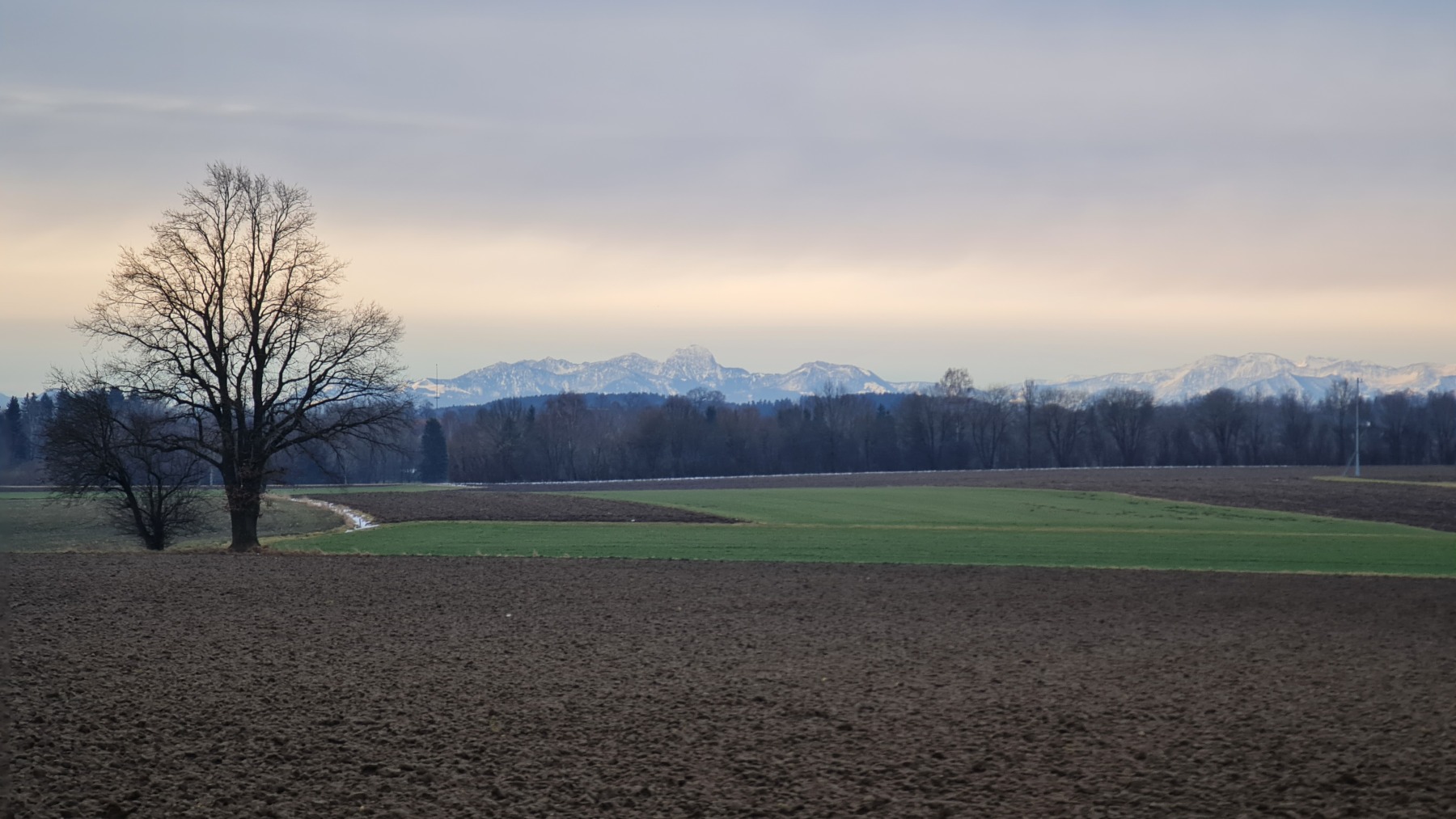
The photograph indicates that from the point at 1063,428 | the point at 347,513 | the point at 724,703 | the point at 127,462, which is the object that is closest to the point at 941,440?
the point at 1063,428

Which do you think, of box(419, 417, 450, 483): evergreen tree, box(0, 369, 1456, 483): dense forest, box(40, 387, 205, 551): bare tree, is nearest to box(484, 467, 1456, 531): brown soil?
box(0, 369, 1456, 483): dense forest

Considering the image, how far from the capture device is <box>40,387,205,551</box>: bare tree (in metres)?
27.4

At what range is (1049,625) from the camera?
20.0 metres

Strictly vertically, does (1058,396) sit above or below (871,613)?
above

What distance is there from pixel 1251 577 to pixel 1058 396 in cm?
16142

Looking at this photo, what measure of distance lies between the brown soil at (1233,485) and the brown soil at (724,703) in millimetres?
35071

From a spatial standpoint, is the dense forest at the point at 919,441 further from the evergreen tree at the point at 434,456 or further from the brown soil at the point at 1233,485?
the brown soil at the point at 1233,485

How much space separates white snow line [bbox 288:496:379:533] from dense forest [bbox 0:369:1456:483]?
50.4 metres

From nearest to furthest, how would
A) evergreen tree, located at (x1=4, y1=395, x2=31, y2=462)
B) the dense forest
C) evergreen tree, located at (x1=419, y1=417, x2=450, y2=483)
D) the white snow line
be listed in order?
evergreen tree, located at (x1=4, y1=395, x2=31, y2=462), the white snow line, the dense forest, evergreen tree, located at (x1=419, y1=417, x2=450, y2=483)

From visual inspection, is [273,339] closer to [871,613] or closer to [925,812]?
[871,613]

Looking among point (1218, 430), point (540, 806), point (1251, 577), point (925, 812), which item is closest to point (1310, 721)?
point (925, 812)

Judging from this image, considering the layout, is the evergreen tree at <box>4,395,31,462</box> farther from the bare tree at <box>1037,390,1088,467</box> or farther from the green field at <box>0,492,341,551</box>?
the bare tree at <box>1037,390,1088,467</box>

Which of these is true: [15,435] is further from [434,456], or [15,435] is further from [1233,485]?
[434,456]

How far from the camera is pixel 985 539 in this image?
125 ft
